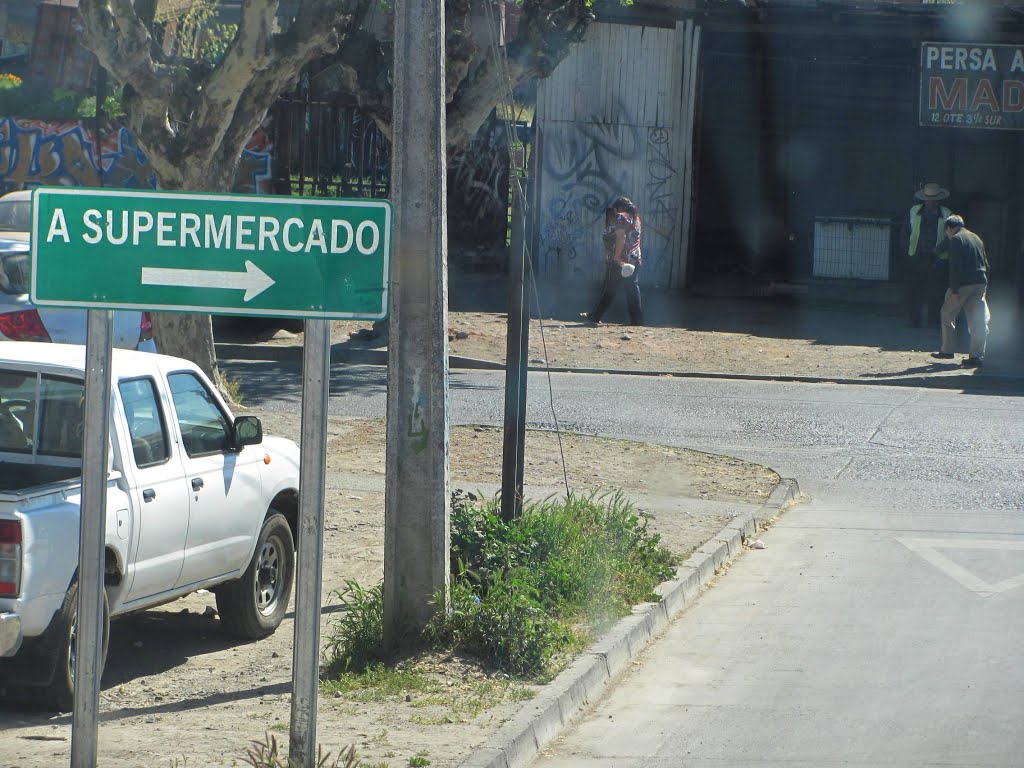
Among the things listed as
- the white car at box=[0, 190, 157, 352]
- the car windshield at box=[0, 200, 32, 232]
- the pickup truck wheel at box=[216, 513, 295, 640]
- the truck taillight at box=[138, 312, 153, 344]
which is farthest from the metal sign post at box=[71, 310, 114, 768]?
the car windshield at box=[0, 200, 32, 232]

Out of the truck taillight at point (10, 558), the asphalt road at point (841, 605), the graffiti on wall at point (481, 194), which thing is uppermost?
the graffiti on wall at point (481, 194)

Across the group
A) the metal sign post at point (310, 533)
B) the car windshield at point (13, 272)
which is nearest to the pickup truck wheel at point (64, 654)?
the metal sign post at point (310, 533)

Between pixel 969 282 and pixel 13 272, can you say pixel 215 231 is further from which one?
pixel 969 282

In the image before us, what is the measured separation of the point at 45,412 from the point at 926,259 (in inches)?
686

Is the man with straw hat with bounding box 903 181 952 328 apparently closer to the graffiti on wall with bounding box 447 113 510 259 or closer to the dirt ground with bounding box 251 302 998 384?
the dirt ground with bounding box 251 302 998 384

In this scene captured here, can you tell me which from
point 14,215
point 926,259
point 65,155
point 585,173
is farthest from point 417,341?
point 65,155

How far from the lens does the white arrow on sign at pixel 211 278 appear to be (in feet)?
13.1

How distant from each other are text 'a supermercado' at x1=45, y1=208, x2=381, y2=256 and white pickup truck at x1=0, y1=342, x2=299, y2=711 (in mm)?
1207

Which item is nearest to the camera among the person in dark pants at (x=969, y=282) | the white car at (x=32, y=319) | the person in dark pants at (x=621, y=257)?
the white car at (x=32, y=319)

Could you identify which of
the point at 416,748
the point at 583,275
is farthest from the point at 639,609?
the point at 583,275

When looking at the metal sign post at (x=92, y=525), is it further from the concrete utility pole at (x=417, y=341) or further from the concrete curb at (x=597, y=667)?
the concrete utility pole at (x=417, y=341)

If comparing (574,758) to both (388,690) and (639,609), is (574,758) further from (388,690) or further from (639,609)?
(639,609)

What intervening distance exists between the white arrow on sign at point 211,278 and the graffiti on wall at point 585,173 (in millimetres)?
20317

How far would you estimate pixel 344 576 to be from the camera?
7875 millimetres
